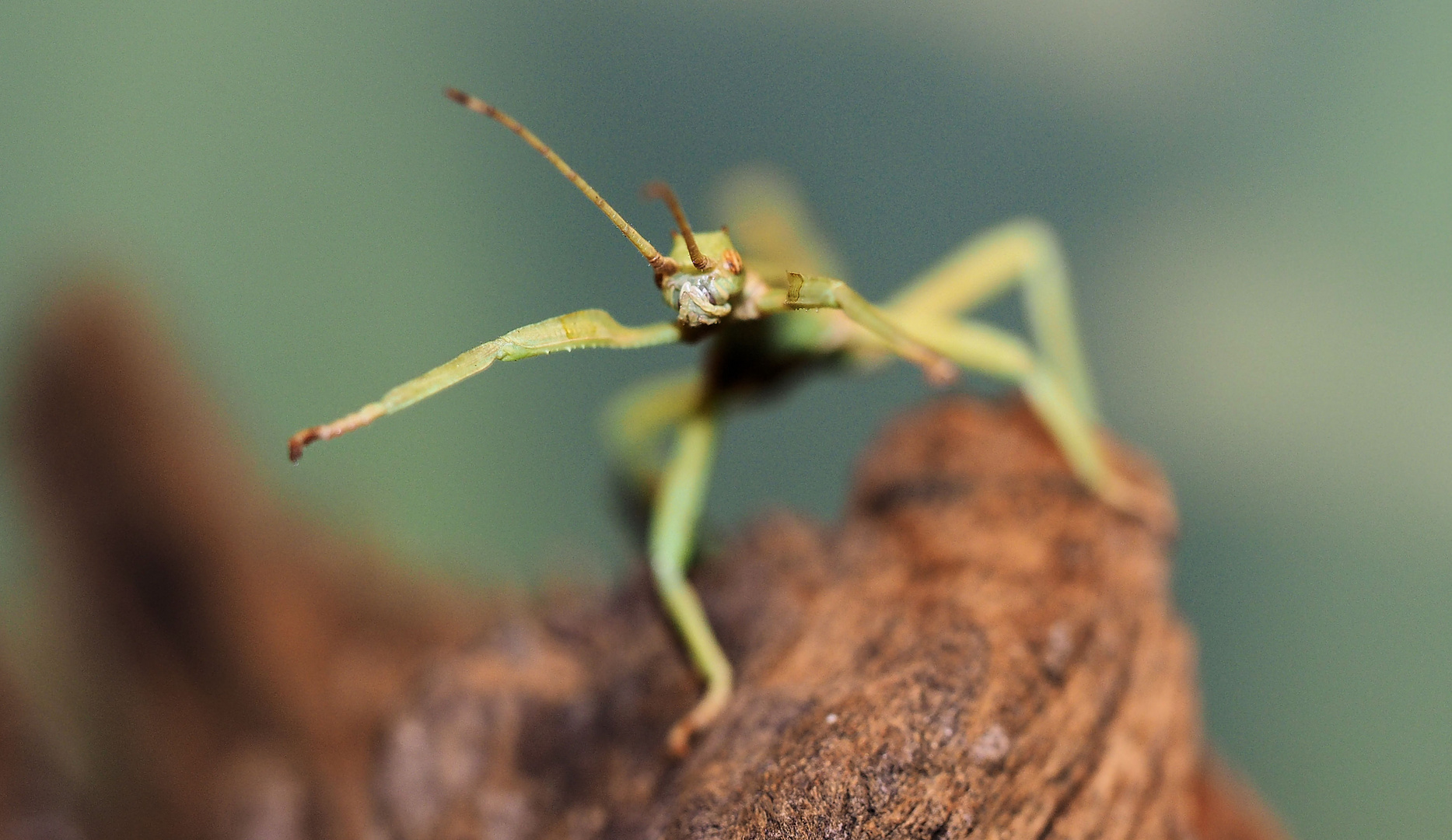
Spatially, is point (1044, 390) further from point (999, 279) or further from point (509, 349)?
point (509, 349)

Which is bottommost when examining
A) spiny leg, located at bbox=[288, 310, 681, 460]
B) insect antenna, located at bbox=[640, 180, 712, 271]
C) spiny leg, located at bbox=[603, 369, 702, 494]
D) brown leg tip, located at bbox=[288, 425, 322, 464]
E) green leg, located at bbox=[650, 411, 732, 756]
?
green leg, located at bbox=[650, 411, 732, 756]

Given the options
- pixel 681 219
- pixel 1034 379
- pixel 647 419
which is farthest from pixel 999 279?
pixel 681 219

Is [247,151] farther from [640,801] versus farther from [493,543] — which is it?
[640,801]

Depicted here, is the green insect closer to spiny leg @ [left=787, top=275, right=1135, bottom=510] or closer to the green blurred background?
spiny leg @ [left=787, top=275, right=1135, bottom=510]

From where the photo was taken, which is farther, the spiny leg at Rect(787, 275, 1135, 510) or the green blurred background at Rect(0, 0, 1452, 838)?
the green blurred background at Rect(0, 0, 1452, 838)

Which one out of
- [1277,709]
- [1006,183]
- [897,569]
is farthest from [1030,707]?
[1006,183]

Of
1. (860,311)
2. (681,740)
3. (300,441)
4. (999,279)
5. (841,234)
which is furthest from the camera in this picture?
(841,234)

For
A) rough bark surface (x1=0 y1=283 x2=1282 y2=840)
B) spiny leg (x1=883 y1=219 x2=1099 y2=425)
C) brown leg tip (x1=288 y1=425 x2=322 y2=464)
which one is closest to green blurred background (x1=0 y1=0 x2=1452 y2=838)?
rough bark surface (x1=0 y1=283 x2=1282 y2=840)
